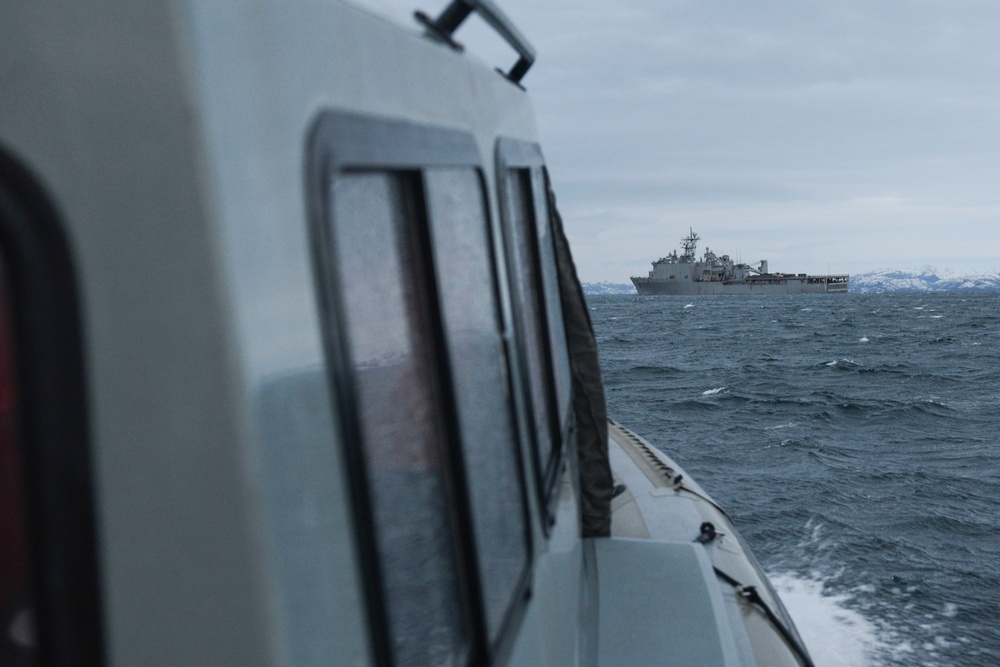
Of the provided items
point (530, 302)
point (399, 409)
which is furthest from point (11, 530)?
point (530, 302)

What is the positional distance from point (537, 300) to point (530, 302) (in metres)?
0.15

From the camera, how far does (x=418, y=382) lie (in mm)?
1176

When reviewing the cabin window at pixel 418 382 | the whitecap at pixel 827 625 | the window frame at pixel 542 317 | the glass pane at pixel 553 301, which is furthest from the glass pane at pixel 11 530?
the whitecap at pixel 827 625

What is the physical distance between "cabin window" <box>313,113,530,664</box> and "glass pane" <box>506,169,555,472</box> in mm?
487

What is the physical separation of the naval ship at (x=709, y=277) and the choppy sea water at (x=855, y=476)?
69777mm

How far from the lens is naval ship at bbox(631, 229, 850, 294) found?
105 meters

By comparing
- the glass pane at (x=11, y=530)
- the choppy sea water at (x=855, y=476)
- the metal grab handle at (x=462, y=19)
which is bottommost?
the choppy sea water at (x=855, y=476)

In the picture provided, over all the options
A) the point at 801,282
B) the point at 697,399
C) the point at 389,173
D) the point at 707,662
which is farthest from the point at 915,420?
the point at 801,282

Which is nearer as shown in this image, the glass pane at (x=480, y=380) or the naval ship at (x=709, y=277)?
the glass pane at (x=480, y=380)

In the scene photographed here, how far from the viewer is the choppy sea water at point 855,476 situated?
8172mm

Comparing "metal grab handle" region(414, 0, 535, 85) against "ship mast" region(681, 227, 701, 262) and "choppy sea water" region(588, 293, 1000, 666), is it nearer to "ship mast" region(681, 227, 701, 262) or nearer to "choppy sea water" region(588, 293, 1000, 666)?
"choppy sea water" region(588, 293, 1000, 666)

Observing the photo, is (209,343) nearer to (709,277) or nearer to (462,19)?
(462,19)

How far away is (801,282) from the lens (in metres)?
114

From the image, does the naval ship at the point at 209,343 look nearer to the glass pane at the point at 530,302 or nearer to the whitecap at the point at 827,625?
the glass pane at the point at 530,302
